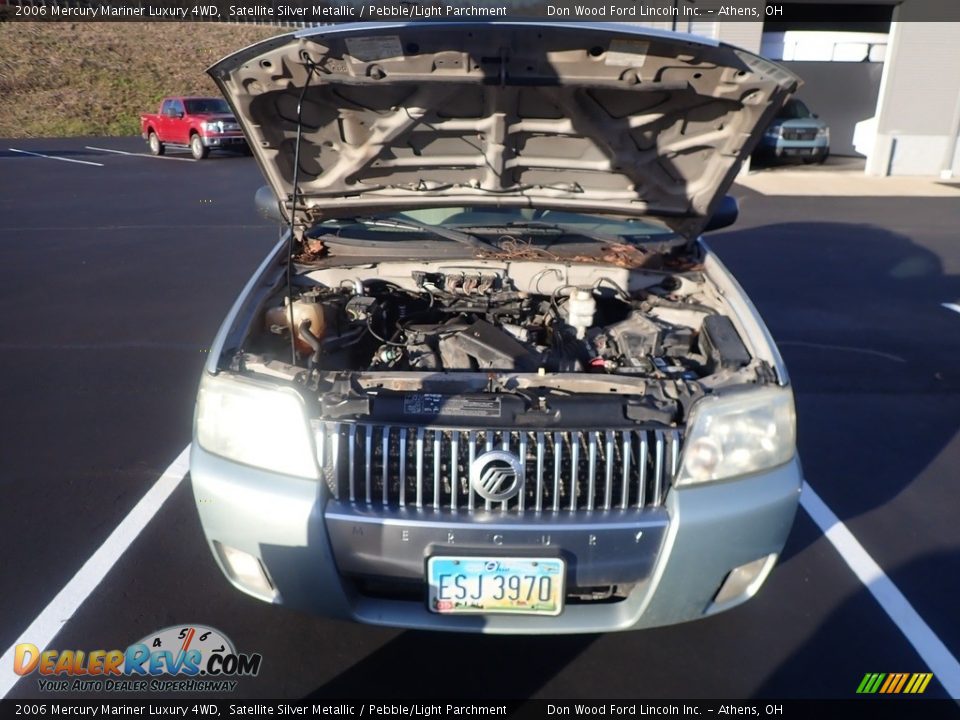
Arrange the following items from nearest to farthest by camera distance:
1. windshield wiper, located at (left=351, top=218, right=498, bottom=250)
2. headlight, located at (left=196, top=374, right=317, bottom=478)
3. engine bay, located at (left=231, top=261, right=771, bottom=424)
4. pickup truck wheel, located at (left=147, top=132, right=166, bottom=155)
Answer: headlight, located at (left=196, top=374, right=317, bottom=478), engine bay, located at (left=231, top=261, right=771, bottom=424), windshield wiper, located at (left=351, top=218, right=498, bottom=250), pickup truck wheel, located at (left=147, top=132, right=166, bottom=155)

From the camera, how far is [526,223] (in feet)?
12.1

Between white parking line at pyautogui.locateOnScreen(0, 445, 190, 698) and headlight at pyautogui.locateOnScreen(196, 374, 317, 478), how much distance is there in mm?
1074

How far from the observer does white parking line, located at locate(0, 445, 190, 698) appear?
8.55ft

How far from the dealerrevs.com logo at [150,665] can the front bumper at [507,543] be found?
1.64 ft

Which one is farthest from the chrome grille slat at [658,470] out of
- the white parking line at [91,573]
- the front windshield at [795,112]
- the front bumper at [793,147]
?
the front windshield at [795,112]

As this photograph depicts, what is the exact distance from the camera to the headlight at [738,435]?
2.23 metres

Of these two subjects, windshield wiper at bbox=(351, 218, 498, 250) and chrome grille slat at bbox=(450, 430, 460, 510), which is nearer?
chrome grille slat at bbox=(450, 430, 460, 510)

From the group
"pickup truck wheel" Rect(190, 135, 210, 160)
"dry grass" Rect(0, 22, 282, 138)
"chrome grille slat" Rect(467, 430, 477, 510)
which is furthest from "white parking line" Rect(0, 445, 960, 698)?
"dry grass" Rect(0, 22, 282, 138)

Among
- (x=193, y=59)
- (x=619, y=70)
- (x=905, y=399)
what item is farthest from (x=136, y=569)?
(x=193, y=59)

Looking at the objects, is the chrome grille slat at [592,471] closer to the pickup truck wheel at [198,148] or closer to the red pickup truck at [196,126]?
the red pickup truck at [196,126]

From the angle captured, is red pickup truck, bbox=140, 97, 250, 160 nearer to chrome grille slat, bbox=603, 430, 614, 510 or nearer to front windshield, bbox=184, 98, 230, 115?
front windshield, bbox=184, 98, 230, 115

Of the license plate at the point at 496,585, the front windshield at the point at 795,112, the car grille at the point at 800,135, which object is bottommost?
the license plate at the point at 496,585

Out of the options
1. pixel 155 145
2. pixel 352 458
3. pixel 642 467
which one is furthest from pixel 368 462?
pixel 155 145

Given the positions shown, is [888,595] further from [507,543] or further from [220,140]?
[220,140]
